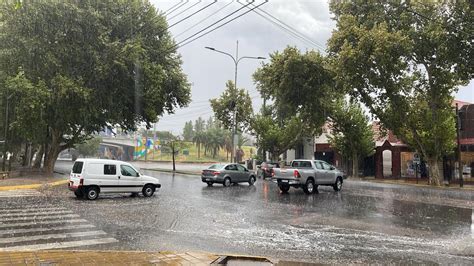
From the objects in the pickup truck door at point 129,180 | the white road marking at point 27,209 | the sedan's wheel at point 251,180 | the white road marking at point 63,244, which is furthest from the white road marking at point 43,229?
the sedan's wheel at point 251,180

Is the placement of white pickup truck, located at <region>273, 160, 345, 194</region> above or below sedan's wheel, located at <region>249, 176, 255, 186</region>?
above

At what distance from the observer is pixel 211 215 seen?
1291cm

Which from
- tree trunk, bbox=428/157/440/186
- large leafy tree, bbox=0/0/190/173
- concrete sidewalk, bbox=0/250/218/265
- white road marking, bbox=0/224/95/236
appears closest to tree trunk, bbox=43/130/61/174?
large leafy tree, bbox=0/0/190/173

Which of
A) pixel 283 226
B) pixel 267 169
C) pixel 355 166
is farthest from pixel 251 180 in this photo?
pixel 355 166

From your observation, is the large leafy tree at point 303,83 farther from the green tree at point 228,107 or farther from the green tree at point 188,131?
the green tree at point 188,131

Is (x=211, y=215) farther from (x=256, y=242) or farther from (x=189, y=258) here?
(x=189, y=258)

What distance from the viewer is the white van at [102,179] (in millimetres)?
16719

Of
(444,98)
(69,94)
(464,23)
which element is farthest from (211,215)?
(444,98)

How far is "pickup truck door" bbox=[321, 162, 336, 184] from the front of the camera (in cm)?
2197

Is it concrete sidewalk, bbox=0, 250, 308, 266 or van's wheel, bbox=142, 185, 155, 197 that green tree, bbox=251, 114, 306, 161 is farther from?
concrete sidewalk, bbox=0, 250, 308, 266

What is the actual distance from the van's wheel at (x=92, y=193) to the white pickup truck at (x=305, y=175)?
9.18 m

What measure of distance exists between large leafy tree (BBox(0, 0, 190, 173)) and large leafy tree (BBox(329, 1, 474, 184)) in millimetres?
14442

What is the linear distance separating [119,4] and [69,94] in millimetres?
7907

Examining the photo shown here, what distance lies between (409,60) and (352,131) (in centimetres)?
1220
